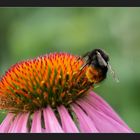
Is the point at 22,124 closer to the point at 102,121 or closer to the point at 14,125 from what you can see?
the point at 14,125

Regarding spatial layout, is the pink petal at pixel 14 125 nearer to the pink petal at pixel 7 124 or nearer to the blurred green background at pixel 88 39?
the pink petal at pixel 7 124

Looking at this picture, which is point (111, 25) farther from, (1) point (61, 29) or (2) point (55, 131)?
(2) point (55, 131)

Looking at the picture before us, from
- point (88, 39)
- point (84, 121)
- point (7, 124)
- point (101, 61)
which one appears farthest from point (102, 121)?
point (88, 39)

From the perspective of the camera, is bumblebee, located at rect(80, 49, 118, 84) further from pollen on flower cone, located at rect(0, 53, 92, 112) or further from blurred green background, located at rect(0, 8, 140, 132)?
blurred green background, located at rect(0, 8, 140, 132)

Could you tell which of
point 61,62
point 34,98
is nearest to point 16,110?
point 34,98

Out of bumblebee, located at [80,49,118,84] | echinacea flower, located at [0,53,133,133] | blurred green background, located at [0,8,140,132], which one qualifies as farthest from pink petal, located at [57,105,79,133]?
blurred green background, located at [0,8,140,132]

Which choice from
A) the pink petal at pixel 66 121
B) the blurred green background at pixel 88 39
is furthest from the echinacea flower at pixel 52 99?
the blurred green background at pixel 88 39
